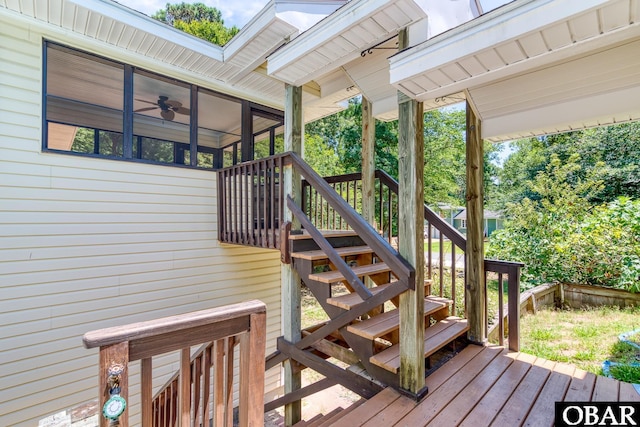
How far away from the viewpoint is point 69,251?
3316 millimetres

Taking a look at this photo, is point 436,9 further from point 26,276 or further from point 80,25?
point 26,276

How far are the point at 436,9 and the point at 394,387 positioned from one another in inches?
121

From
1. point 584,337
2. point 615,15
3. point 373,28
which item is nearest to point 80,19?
point 373,28

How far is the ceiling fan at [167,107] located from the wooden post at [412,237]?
4.53 meters

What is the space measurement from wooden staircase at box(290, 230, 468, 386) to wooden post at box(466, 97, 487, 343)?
6.3 inches

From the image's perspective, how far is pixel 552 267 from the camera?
6.04m

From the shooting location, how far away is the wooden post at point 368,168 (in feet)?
13.4

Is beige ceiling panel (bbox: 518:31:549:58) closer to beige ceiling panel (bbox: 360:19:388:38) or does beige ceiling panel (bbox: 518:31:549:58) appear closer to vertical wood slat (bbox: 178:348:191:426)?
beige ceiling panel (bbox: 360:19:388:38)

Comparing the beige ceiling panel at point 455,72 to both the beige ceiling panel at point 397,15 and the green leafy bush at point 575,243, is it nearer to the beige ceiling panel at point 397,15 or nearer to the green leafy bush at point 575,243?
the beige ceiling panel at point 397,15

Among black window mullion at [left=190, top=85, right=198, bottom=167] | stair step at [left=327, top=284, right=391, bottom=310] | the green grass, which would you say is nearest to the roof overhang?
black window mullion at [left=190, top=85, right=198, bottom=167]

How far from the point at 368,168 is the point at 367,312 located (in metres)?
2.13

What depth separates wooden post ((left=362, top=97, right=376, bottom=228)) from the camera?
4.07 m

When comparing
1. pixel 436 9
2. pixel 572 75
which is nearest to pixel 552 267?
pixel 572 75

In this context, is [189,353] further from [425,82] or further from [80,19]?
[80,19]
